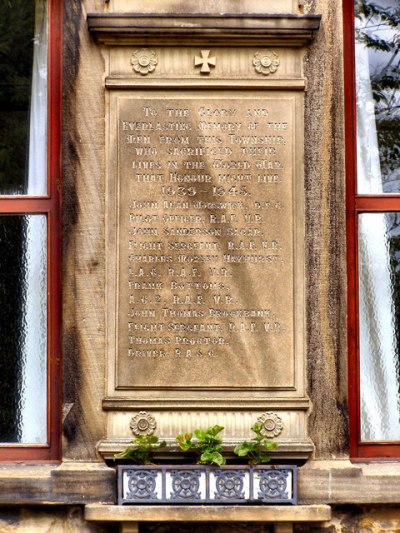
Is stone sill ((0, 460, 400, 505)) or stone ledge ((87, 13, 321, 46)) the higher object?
stone ledge ((87, 13, 321, 46))

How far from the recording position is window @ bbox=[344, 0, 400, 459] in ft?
16.4

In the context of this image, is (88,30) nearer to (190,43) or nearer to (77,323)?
(190,43)

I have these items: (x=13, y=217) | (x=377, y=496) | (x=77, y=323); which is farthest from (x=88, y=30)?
(x=377, y=496)

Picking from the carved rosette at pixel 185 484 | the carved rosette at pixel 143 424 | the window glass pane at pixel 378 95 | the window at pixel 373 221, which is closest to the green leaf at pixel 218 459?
the carved rosette at pixel 185 484

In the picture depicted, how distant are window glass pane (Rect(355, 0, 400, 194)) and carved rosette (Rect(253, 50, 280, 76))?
1.67ft

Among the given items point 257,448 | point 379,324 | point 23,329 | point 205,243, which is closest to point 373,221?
point 379,324

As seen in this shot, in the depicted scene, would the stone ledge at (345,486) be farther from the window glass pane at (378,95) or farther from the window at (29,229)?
the window glass pane at (378,95)

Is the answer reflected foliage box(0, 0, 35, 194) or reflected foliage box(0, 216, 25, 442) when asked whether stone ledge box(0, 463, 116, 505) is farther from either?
reflected foliage box(0, 0, 35, 194)

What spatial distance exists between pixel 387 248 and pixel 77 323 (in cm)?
166

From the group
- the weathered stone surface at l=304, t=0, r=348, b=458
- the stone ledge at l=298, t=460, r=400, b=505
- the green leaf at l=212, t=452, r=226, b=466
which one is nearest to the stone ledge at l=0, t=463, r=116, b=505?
the green leaf at l=212, t=452, r=226, b=466

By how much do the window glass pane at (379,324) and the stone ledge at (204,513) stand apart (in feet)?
2.04

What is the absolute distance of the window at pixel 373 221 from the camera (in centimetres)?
500

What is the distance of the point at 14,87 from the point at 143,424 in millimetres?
1888

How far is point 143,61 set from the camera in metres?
4.90
